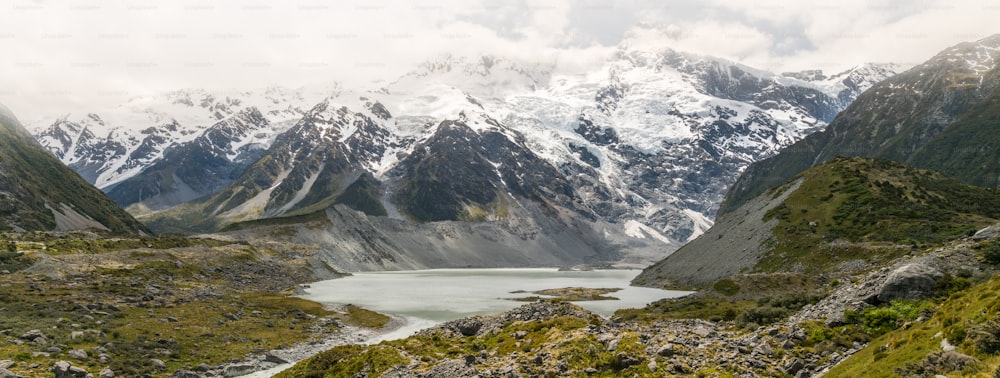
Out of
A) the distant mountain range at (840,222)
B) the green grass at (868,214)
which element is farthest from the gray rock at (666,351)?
the green grass at (868,214)

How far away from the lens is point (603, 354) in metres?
33.7

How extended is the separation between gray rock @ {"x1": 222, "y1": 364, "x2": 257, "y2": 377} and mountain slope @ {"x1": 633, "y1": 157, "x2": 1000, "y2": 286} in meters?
88.3

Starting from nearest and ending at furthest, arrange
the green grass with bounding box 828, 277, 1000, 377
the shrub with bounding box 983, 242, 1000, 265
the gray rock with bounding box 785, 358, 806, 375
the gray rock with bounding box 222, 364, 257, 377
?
the green grass with bounding box 828, 277, 1000, 377
the gray rock with bounding box 785, 358, 806, 375
the shrub with bounding box 983, 242, 1000, 265
the gray rock with bounding box 222, 364, 257, 377

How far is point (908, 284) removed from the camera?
34.8 metres

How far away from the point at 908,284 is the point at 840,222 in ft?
307

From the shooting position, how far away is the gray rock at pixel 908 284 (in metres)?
34.4

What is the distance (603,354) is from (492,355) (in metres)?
7.69

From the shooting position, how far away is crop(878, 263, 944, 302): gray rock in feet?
113

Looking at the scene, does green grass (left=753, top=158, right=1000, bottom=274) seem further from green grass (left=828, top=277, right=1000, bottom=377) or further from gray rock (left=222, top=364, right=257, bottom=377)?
gray rock (left=222, top=364, right=257, bottom=377)

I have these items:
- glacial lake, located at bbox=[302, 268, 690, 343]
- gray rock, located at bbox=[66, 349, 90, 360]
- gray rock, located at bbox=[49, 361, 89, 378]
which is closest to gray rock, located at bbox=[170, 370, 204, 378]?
gray rock, located at bbox=[49, 361, 89, 378]

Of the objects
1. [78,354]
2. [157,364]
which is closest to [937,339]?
[157,364]

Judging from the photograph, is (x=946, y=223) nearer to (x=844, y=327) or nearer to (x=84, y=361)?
(x=844, y=327)

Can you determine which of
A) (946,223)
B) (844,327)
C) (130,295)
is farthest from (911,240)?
(130,295)

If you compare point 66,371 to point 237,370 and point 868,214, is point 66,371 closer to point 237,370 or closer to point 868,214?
point 237,370
